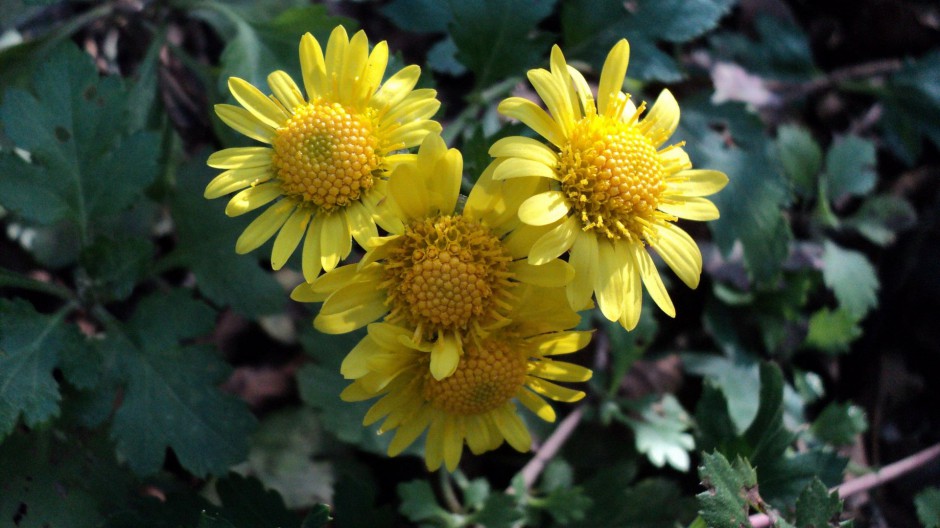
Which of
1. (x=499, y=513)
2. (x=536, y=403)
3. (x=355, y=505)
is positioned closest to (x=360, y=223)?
(x=536, y=403)

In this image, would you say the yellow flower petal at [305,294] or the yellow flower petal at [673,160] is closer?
the yellow flower petal at [305,294]

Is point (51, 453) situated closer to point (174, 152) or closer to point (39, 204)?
point (39, 204)

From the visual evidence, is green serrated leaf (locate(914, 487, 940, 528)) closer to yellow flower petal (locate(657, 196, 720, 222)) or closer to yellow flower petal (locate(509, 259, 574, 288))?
yellow flower petal (locate(657, 196, 720, 222))

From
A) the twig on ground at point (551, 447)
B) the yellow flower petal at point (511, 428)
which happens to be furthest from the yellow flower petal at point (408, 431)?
the twig on ground at point (551, 447)

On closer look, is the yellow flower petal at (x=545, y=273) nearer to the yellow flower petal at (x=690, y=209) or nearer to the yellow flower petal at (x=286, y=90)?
the yellow flower petal at (x=690, y=209)

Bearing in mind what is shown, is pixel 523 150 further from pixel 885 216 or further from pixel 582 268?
pixel 885 216

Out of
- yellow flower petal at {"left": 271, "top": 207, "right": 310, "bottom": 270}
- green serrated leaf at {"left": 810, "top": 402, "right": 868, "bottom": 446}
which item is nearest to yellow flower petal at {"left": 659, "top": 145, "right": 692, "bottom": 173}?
yellow flower petal at {"left": 271, "top": 207, "right": 310, "bottom": 270}
